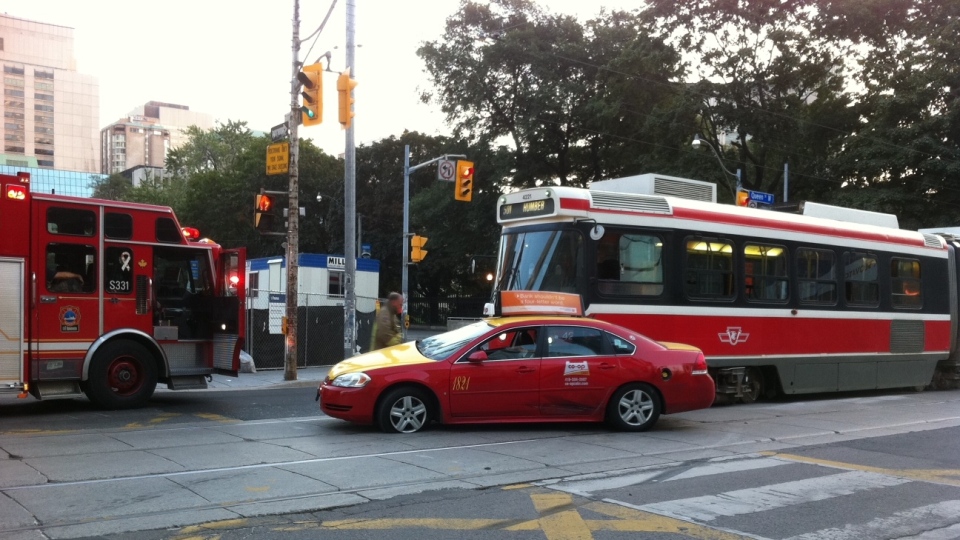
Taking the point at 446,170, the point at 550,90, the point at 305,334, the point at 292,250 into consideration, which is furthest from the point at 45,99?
the point at 292,250

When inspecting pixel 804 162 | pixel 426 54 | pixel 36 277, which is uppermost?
pixel 426 54

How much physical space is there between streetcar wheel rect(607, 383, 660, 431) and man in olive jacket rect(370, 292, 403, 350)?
3.75 m

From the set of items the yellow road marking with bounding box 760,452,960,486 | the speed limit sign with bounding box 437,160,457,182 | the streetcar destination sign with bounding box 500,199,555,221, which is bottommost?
the yellow road marking with bounding box 760,452,960,486

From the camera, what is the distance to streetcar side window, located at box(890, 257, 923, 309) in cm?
1648

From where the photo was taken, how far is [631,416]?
10516 mm

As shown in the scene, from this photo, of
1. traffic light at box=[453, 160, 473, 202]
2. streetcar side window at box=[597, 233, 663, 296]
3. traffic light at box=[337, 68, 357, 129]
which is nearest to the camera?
streetcar side window at box=[597, 233, 663, 296]

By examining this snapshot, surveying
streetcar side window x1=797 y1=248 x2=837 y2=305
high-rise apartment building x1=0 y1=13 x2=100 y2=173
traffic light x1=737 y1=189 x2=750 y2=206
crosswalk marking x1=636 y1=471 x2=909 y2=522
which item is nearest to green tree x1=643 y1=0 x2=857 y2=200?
traffic light x1=737 y1=189 x2=750 y2=206

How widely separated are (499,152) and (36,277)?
29.5 metres

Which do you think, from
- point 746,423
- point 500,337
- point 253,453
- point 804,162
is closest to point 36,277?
point 253,453

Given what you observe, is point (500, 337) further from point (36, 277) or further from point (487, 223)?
point (487, 223)

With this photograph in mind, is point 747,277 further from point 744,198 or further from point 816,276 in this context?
point 744,198

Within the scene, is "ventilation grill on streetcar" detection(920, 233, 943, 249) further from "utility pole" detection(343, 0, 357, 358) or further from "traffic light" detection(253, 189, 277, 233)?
"traffic light" detection(253, 189, 277, 233)

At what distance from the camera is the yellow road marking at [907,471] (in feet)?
26.9

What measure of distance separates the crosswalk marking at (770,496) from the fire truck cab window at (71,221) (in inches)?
360
